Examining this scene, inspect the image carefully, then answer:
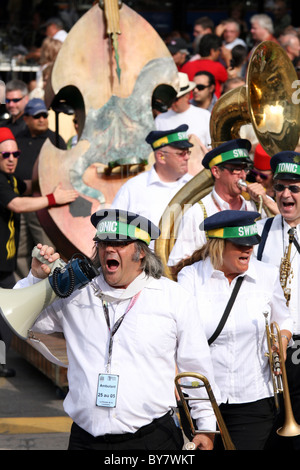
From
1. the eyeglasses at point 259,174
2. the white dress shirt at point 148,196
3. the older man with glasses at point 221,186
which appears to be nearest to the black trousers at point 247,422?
the older man with glasses at point 221,186

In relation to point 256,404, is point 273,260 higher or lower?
higher

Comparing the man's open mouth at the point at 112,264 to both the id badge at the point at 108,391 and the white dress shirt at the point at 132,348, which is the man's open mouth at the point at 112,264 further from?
the id badge at the point at 108,391

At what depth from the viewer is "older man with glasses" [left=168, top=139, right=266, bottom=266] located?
630cm

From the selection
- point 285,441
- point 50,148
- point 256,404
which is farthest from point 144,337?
point 50,148

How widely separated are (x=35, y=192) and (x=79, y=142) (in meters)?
0.57

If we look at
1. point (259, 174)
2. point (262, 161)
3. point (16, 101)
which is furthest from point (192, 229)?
point (16, 101)

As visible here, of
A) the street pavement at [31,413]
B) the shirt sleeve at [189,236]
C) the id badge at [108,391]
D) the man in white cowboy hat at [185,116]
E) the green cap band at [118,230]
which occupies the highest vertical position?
the green cap band at [118,230]

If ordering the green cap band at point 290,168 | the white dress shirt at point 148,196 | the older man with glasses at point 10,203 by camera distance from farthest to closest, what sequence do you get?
the older man with glasses at point 10,203 < the white dress shirt at point 148,196 < the green cap band at point 290,168

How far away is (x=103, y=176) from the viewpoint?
28.1 ft

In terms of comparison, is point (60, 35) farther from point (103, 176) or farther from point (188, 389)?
point (188, 389)

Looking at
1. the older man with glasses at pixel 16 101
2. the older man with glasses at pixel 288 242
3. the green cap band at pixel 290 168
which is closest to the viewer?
the older man with glasses at pixel 288 242

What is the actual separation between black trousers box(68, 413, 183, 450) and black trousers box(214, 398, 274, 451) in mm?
Answer: 631

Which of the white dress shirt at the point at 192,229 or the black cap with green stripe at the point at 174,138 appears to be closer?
the white dress shirt at the point at 192,229

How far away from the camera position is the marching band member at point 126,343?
4270 mm
